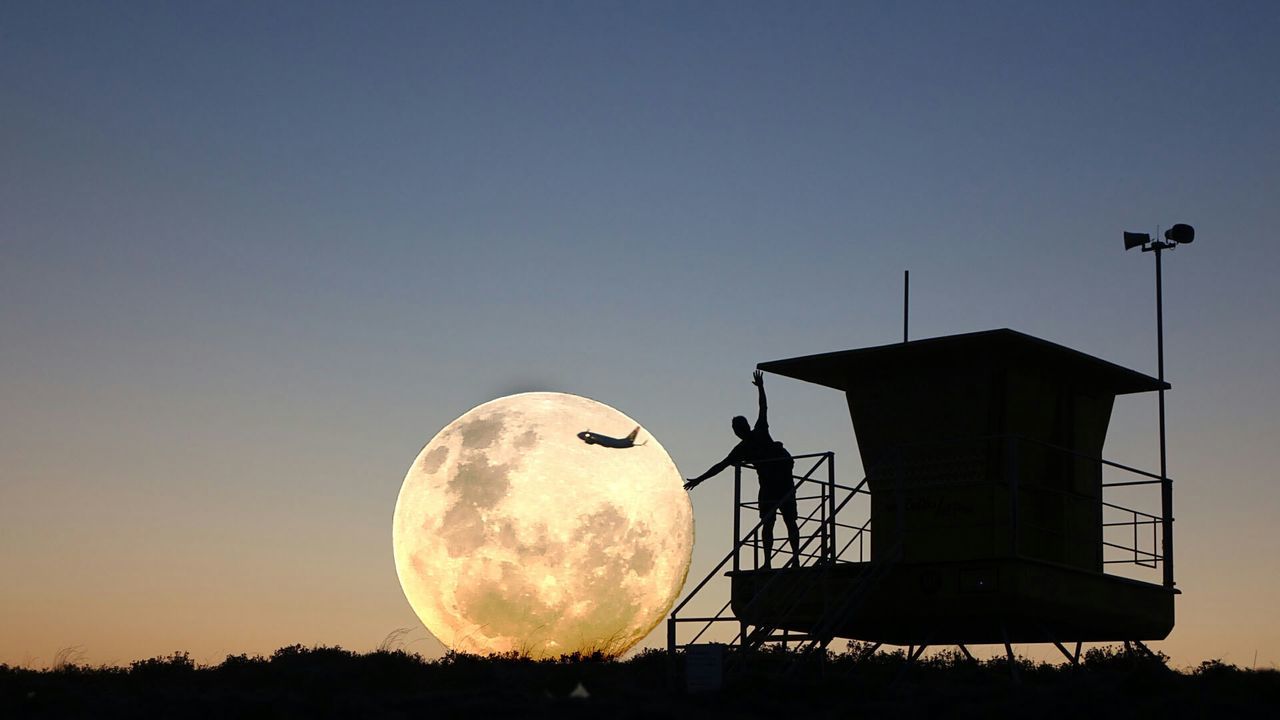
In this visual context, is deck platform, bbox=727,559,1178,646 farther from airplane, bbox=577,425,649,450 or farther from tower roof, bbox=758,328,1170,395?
airplane, bbox=577,425,649,450

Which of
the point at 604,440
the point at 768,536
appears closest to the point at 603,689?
the point at 768,536

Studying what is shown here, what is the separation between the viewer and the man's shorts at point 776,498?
73.0 feet

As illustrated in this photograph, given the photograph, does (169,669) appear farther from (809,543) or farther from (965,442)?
Answer: (965,442)

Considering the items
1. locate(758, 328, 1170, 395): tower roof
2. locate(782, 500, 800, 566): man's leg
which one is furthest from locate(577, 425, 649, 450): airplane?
locate(782, 500, 800, 566): man's leg

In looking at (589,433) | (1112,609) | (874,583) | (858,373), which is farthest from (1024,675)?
(589,433)

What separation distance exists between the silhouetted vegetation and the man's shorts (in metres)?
2.05

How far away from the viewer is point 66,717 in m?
19.0

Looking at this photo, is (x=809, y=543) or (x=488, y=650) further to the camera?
(x=488, y=650)

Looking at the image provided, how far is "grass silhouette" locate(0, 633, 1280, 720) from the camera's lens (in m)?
17.6

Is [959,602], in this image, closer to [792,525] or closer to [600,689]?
[792,525]

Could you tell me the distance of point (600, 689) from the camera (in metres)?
20.8

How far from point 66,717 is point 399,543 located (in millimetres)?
8508

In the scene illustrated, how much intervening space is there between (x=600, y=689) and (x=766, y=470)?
4.19 metres

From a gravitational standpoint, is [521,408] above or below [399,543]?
above
